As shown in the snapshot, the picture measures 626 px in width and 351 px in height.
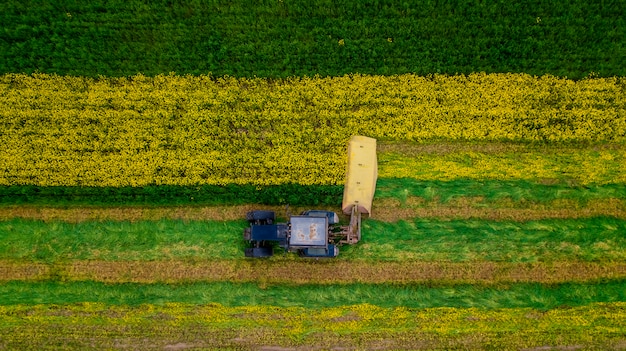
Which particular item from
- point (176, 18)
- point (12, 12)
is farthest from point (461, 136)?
point (12, 12)

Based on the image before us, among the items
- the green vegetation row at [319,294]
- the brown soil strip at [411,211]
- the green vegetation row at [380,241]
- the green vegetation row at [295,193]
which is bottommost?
the green vegetation row at [319,294]

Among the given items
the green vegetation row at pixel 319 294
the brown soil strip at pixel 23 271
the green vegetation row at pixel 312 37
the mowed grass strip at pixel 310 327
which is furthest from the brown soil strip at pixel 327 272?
the green vegetation row at pixel 312 37

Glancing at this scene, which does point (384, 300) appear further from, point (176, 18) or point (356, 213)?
point (176, 18)

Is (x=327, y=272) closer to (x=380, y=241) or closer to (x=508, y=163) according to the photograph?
(x=380, y=241)

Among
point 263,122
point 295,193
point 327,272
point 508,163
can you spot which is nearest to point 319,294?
point 327,272

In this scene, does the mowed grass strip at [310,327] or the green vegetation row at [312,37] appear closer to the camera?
the mowed grass strip at [310,327]

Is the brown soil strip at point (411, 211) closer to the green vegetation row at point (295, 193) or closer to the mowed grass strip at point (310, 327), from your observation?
the green vegetation row at point (295, 193)

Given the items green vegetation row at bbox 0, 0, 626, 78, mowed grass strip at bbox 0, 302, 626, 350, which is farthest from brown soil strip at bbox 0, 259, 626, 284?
green vegetation row at bbox 0, 0, 626, 78
